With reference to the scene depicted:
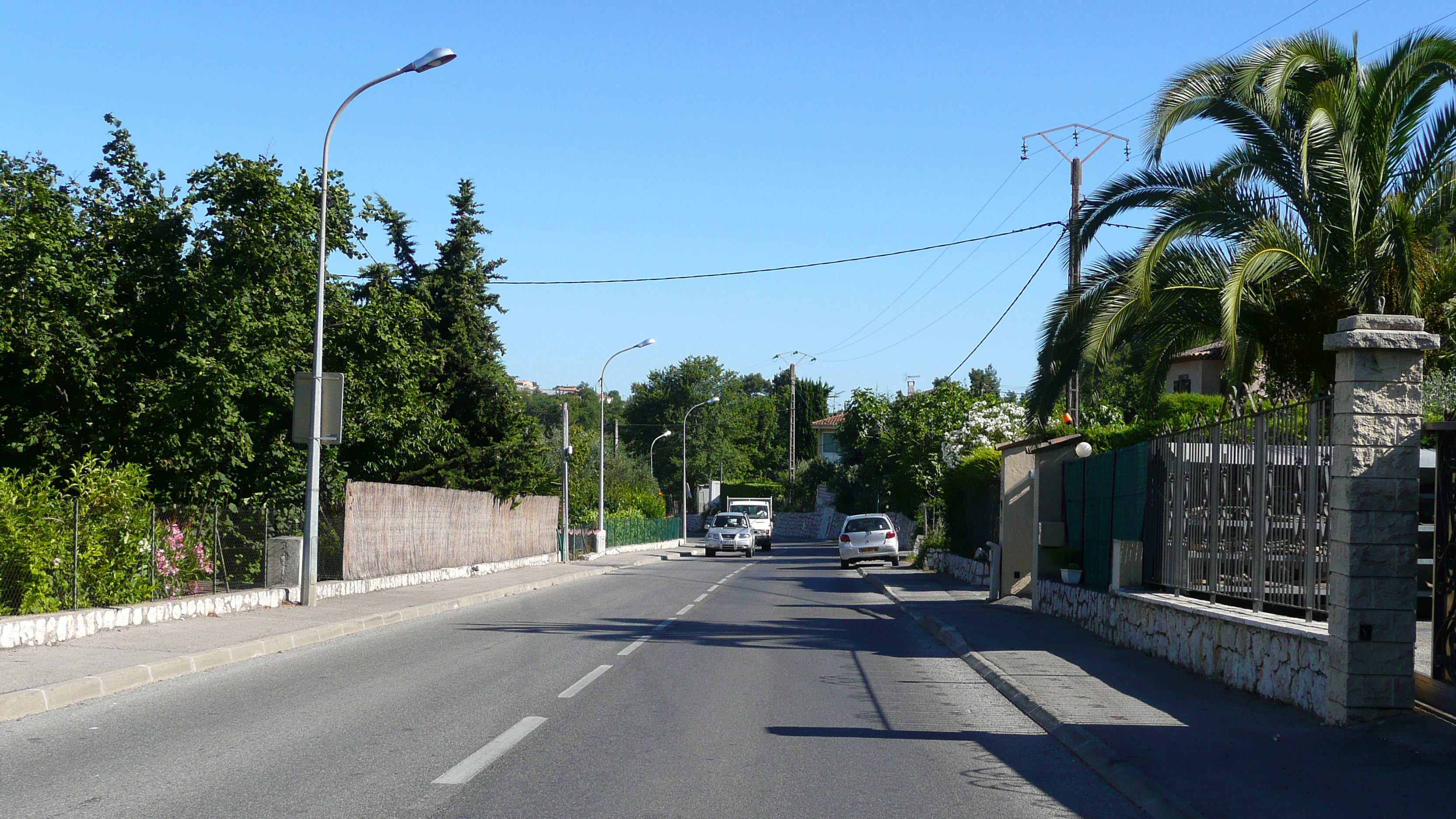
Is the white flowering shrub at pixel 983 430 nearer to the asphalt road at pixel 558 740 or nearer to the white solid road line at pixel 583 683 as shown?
the asphalt road at pixel 558 740

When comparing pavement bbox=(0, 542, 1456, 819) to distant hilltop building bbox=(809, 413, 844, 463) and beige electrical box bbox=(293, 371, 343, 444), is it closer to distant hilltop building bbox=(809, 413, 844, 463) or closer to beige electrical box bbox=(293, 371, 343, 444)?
beige electrical box bbox=(293, 371, 343, 444)

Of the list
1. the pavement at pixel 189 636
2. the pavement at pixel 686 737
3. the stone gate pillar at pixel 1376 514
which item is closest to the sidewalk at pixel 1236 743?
the pavement at pixel 686 737

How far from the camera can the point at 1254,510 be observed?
9.82 m

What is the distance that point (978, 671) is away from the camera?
12.1 m

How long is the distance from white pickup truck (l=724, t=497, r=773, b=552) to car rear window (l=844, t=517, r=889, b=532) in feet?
46.3

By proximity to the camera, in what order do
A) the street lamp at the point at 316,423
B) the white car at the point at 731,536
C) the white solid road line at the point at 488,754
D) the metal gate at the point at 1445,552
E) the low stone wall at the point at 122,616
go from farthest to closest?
the white car at the point at 731,536
the street lamp at the point at 316,423
the low stone wall at the point at 122,616
the metal gate at the point at 1445,552
the white solid road line at the point at 488,754

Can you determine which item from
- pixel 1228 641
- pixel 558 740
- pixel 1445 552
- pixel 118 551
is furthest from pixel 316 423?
pixel 1445 552

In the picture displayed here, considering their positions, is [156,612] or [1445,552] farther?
[156,612]

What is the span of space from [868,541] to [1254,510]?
26697mm

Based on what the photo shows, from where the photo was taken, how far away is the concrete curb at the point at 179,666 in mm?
9023

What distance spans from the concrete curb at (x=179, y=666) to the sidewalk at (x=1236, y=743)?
7972 mm

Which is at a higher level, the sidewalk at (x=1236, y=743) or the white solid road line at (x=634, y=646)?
the sidewalk at (x=1236, y=743)

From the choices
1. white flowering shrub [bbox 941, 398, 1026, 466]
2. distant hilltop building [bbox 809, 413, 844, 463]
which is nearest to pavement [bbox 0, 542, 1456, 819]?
white flowering shrub [bbox 941, 398, 1026, 466]

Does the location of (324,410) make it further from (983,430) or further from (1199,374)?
(1199,374)
